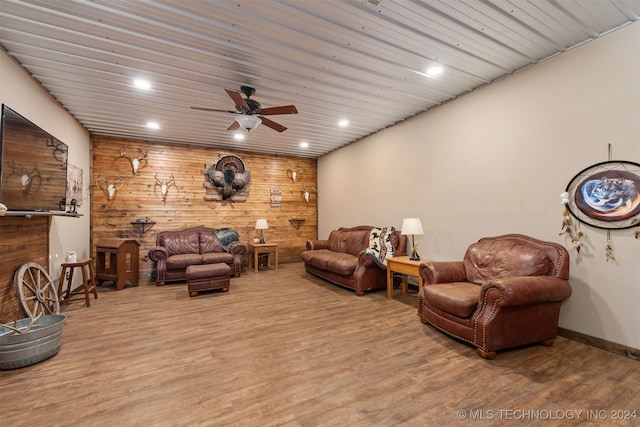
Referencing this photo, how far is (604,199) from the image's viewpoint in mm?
2557

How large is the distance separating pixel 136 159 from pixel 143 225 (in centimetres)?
138

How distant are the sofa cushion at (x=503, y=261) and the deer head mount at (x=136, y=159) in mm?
6256

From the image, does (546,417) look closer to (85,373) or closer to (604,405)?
(604,405)

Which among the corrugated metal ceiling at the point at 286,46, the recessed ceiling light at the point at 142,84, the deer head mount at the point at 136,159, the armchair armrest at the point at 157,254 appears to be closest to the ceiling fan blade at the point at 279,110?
the corrugated metal ceiling at the point at 286,46

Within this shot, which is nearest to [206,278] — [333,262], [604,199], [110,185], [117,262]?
[117,262]

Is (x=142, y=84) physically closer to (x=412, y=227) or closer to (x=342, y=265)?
(x=342, y=265)

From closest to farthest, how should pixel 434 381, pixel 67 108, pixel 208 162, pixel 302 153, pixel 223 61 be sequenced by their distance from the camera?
1. pixel 434 381
2. pixel 223 61
3. pixel 67 108
4. pixel 208 162
5. pixel 302 153

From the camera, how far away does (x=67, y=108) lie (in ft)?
13.7

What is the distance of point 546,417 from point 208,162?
665cm

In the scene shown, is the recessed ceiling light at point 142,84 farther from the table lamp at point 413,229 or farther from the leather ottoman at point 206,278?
the table lamp at point 413,229

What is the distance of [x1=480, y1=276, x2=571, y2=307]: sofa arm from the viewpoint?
2291 mm

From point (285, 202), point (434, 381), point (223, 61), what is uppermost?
point (223, 61)

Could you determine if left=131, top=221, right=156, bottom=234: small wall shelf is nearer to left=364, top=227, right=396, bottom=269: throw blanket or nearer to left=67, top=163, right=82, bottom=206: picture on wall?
left=67, top=163, right=82, bottom=206: picture on wall

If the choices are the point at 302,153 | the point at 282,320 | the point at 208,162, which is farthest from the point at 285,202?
the point at 282,320
